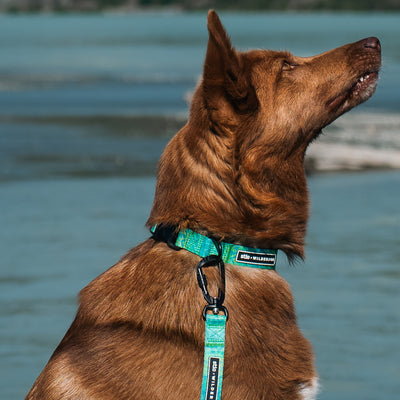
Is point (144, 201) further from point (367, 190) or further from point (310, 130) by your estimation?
point (310, 130)

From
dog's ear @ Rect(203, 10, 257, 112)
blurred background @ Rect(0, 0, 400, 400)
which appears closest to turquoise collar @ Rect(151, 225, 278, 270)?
dog's ear @ Rect(203, 10, 257, 112)

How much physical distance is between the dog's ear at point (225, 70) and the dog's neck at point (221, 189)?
0.13 meters

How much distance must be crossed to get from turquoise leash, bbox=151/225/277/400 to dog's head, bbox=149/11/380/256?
4 centimetres

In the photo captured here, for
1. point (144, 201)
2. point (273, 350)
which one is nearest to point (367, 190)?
point (144, 201)

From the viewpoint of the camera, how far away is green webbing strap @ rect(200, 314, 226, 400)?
10.5ft

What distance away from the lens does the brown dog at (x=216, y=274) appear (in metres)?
3.28

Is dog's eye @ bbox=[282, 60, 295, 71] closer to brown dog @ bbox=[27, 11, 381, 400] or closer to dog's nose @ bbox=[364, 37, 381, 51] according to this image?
brown dog @ bbox=[27, 11, 381, 400]

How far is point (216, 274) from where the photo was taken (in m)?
3.44

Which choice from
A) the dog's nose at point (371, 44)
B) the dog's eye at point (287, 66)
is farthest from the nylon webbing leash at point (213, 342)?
the dog's nose at point (371, 44)

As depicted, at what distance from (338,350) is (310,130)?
8.08 ft

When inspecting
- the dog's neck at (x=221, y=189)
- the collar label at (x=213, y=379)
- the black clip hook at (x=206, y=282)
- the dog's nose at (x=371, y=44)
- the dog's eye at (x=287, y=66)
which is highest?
the dog's nose at (x=371, y=44)

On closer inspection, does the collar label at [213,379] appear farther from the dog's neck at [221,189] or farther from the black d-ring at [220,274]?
the dog's neck at [221,189]

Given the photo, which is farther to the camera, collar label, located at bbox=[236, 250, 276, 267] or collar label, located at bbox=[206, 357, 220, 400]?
collar label, located at bbox=[236, 250, 276, 267]

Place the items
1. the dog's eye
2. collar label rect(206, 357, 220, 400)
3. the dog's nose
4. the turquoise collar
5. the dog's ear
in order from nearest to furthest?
collar label rect(206, 357, 220, 400), the dog's ear, the turquoise collar, the dog's eye, the dog's nose
